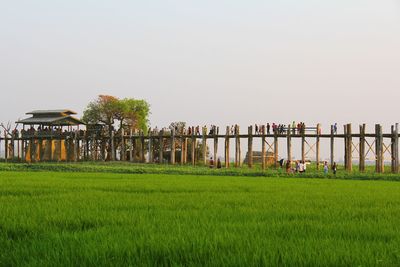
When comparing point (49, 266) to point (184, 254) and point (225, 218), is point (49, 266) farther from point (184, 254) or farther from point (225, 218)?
point (225, 218)

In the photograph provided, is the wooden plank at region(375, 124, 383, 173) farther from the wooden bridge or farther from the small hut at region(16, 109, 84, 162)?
the small hut at region(16, 109, 84, 162)

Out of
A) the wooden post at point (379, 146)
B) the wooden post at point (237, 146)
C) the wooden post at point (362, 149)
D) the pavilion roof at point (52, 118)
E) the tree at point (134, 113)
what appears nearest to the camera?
the wooden post at point (379, 146)

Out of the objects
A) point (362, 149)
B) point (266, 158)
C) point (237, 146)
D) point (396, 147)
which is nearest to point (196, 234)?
point (396, 147)

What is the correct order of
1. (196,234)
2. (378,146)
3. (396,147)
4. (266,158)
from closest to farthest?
(196,234), (396,147), (378,146), (266,158)

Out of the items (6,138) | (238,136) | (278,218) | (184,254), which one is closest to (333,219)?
(278,218)

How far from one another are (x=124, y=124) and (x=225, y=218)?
52511 mm

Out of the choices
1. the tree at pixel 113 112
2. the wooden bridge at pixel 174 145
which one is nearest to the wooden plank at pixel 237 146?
the wooden bridge at pixel 174 145

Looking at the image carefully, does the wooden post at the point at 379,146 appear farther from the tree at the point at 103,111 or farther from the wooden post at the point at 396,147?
the tree at the point at 103,111

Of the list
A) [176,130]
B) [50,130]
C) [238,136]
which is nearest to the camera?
[238,136]

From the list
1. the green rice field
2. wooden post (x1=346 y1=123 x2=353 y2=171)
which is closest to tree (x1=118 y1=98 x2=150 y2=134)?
wooden post (x1=346 y1=123 x2=353 y2=171)

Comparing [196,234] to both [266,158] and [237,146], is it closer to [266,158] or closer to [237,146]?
[237,146]

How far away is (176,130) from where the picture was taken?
47.6 metres

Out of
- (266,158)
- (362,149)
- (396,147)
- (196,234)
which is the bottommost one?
(196,234)

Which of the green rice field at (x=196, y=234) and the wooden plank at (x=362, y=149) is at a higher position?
the wooden plank at (x=362, y=149)
